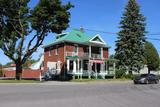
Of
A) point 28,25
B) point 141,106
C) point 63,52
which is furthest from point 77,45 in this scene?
point 141,106

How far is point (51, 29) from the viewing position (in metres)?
49.8

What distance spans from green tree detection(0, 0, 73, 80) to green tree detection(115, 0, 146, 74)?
56.9 ft

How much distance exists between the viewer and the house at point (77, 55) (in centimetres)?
5928

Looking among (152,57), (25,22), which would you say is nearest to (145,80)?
(25,22)

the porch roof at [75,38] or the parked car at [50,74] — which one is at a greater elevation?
the porch roof at [75,38]

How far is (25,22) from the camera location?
4872 centimetres

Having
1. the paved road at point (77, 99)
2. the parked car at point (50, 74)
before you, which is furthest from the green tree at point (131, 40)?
the paved road at point (77, 99)

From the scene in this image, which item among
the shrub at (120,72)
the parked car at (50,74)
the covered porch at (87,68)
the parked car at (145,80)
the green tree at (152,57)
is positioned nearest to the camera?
the parked car at (145,80)

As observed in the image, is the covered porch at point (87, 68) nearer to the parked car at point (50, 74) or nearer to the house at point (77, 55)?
the house at point (77, 55)

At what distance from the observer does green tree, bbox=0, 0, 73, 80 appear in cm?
4769

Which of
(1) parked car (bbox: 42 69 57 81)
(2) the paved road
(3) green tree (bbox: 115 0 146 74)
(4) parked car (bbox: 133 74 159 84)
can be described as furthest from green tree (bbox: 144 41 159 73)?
(2) the paved road

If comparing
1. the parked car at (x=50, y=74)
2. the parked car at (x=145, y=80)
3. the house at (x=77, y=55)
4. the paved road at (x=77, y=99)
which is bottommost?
the paved road at (x=77, y=99)

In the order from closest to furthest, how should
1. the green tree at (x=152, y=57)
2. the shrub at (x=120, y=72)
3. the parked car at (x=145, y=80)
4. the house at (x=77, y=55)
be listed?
the parked car at (x=145, y=80) < the house at (x=77, y=55) < the shrub at (x=120, y=72) < the green tree at (x=152, y=57)

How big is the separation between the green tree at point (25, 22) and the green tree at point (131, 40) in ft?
56.9
